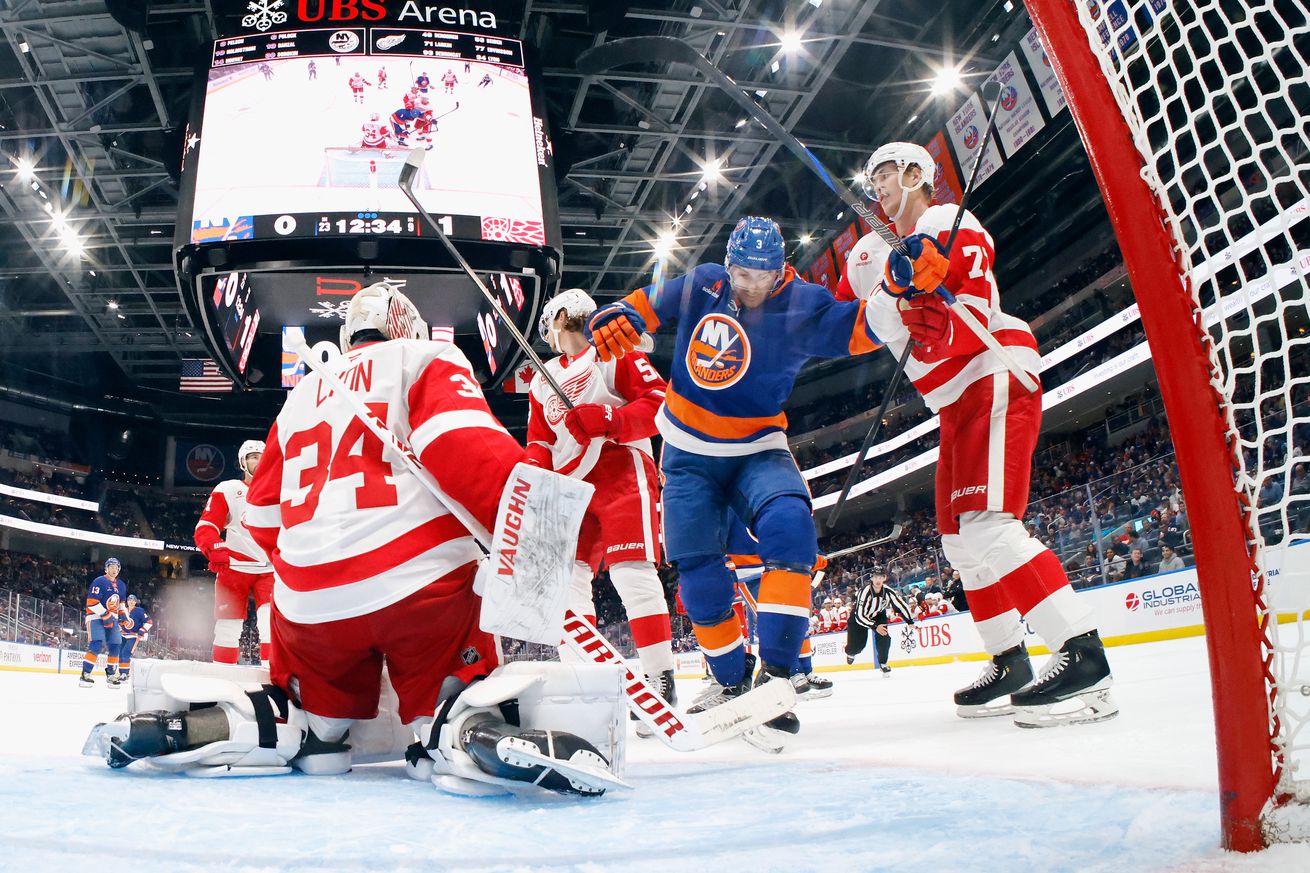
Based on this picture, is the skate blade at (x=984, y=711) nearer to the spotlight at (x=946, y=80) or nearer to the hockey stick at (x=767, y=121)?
the hockey stick at (x=767, y=121)

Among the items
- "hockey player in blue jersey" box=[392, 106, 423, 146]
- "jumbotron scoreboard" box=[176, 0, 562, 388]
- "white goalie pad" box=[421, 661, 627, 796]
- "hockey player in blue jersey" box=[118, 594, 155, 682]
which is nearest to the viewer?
"white goalie pad" box=[421, 661, 627, 796]

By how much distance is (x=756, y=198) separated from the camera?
53.7 ft

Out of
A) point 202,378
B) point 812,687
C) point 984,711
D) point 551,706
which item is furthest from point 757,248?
point 202,378

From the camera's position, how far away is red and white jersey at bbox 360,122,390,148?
7113 mm

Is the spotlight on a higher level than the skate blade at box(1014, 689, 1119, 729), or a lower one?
higher

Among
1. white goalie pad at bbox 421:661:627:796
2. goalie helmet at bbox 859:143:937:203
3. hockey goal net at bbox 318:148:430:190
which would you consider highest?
hockey goal net at bbox 318:148:430:190

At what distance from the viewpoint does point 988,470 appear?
2.44 meters

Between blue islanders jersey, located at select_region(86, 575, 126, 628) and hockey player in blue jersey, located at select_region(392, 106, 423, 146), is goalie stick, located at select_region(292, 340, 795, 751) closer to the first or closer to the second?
hockey player in blue jersey, located at select_region(392, 106, 423, 146)

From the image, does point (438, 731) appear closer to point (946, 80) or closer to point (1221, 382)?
point (1221, 382)

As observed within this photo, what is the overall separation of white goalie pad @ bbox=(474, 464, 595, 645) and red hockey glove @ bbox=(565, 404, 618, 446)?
1394 millimetres

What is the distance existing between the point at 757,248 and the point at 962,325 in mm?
648

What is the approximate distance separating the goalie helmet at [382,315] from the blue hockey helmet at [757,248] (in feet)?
3.17

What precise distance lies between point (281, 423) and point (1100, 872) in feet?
6.35

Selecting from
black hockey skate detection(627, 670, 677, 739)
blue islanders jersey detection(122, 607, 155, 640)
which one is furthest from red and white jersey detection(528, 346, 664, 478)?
blue islanders jersey detection(122, 607, 155, 640)
